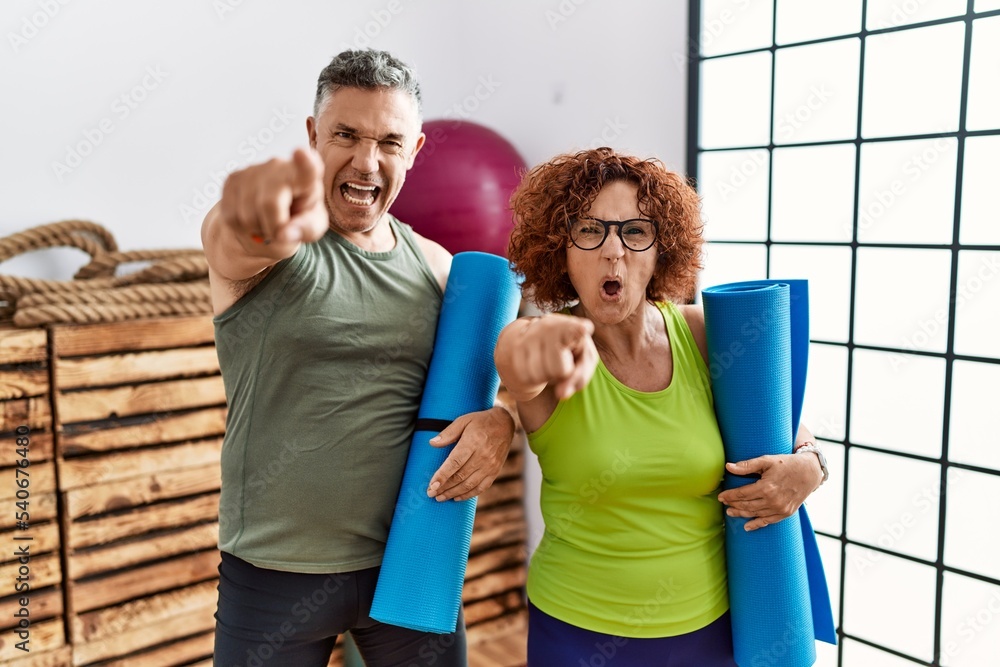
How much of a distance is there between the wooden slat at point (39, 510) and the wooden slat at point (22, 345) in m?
0.32

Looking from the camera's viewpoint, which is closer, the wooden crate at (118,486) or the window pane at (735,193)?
the wooden crate at (118,486)

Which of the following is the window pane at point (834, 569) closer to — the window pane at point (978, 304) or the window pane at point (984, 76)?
the window pane at point (978, 304)

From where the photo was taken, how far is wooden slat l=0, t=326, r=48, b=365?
1886 millimetres

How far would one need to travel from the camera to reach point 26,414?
1.92 meters

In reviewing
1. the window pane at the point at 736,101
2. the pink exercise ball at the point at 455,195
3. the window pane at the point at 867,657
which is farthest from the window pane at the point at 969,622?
the pink exercise ball at the point at 455,195

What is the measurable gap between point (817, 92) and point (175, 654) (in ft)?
7.16

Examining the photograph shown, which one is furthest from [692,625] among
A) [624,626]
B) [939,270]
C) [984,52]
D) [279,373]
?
[984,52]

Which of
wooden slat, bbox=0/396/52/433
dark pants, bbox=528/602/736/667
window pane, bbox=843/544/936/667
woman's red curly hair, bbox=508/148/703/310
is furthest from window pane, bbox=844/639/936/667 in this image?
wooden slat, bbox=0/396/52/433

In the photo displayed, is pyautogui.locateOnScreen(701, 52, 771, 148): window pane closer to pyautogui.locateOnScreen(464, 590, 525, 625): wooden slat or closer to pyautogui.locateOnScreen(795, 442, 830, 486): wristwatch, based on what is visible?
pyautogui.locateOnScreen(795, 442, 830, 486): wristwatch

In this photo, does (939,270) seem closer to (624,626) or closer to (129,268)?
(624,626)

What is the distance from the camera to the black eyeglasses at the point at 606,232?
1.25m

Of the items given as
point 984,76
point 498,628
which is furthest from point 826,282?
point 498,628

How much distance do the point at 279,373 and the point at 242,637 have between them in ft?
1.38

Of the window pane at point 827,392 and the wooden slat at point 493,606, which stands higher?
the window pane at point 827,392
